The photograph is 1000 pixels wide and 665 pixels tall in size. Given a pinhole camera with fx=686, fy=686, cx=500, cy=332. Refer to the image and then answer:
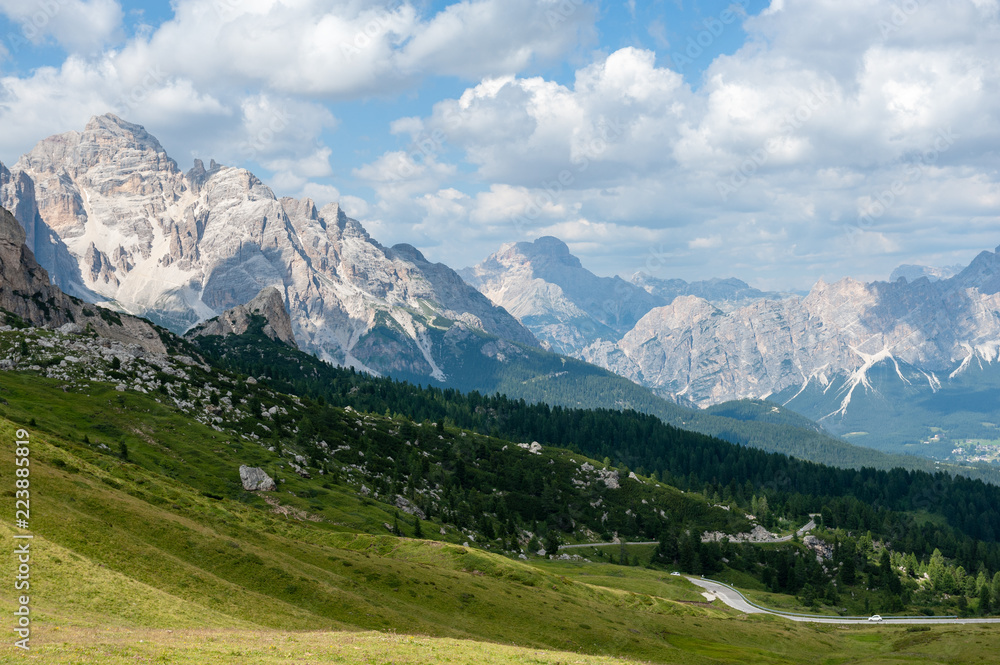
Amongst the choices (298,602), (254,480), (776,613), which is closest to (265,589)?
(298,602)

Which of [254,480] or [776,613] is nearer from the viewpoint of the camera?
[254,480]

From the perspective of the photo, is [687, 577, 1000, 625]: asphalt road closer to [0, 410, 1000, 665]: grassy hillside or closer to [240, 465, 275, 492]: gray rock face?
[0, 410, 1000, 665]: grassy hillside

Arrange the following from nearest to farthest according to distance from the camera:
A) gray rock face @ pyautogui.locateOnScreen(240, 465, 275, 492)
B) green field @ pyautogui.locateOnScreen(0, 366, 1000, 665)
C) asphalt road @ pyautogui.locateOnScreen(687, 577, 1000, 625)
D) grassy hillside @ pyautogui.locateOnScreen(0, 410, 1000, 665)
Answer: grassy hillside @ pyautogui.locateOnScreen(0, 410, 1000, 665)
green field @ pyautogui.locateOnScreen(0, 366, 1000, 665)
gray rock face @ pyautogui.locateOnScreen(240, 465, 275, 492)
asphalt road @ pyautogui.locateOnScreen(687, 577, 1000, 625)

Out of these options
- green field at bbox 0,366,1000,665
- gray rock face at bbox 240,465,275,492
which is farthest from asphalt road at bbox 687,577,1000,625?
gray rock face at bbox 240,465,275,492

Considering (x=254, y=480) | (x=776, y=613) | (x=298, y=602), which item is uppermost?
(x=298, y=602)

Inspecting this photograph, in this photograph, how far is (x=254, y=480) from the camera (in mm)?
130500

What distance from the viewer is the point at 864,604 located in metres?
179

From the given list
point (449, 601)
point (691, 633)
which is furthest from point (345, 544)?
point (691, 633)

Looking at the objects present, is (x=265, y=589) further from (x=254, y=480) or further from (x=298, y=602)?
(x=254, y=480)

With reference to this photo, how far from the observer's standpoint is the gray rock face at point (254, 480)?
129250 mm

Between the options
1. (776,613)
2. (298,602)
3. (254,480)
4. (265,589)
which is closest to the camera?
(298,602)

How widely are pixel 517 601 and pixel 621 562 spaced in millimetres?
106316

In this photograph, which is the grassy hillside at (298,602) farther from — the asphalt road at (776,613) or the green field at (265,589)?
the asphalt road at (776,613)

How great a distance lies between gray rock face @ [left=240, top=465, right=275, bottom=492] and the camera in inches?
5089
